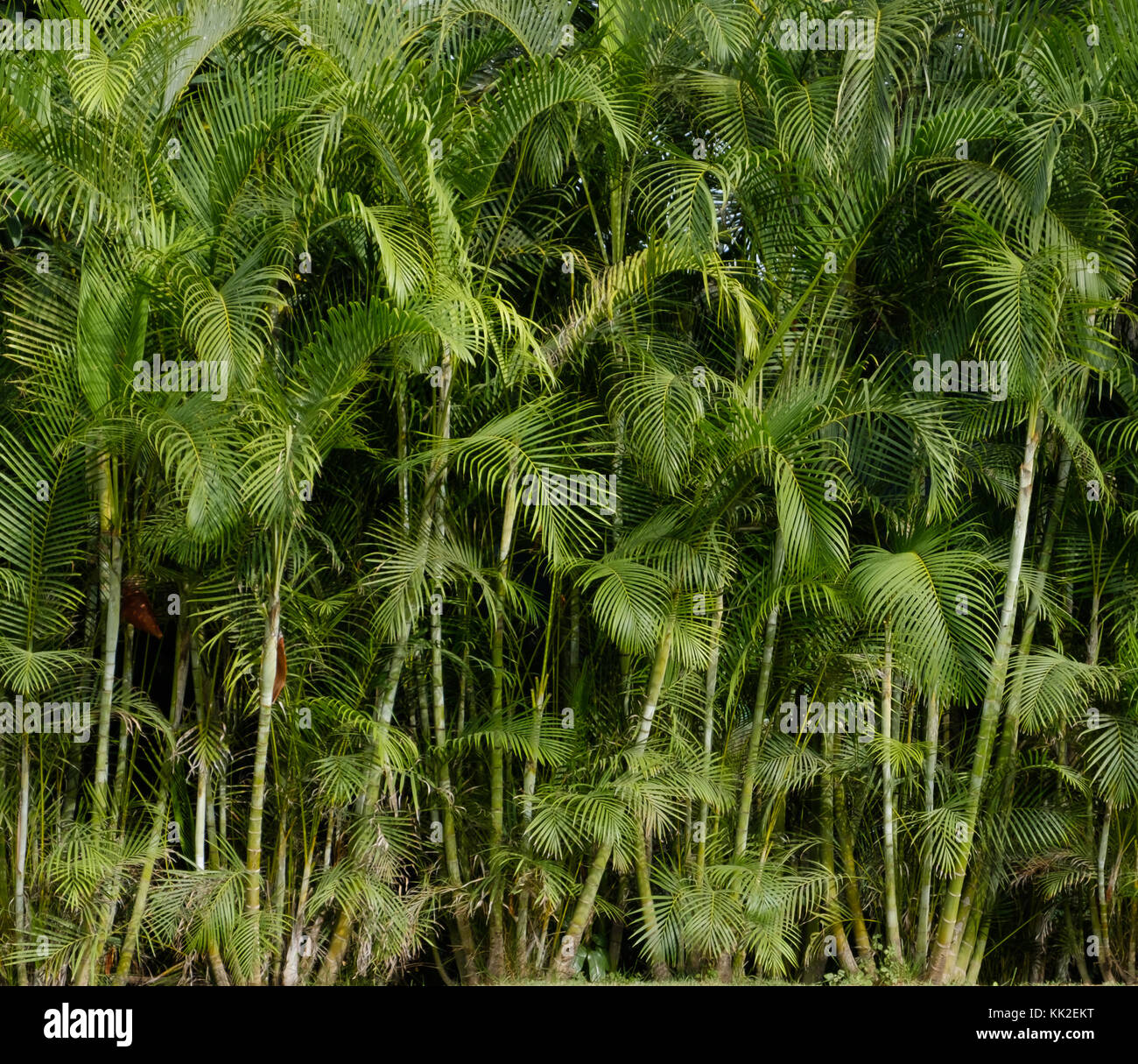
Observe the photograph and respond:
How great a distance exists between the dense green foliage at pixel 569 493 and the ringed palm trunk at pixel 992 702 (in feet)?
0.07

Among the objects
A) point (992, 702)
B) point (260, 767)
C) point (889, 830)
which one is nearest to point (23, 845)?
point (260, 767)

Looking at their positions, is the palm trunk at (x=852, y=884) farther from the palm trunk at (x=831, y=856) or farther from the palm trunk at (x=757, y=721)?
the palm trunk at (x=757, y=721)

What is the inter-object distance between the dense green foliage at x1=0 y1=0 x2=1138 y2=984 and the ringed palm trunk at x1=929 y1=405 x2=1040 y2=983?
2 cm

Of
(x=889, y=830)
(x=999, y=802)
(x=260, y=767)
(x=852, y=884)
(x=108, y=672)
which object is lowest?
(x=852, y=884)

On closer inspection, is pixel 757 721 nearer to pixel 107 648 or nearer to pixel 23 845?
pixel 107 648

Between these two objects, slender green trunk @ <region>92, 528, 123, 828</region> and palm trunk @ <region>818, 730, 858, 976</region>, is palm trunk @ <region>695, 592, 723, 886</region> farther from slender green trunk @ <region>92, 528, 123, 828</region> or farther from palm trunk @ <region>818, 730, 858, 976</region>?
slender green trunk @ <region>92, 528, 123, 828</region>

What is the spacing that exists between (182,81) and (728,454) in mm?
3036

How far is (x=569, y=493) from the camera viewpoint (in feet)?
18.4

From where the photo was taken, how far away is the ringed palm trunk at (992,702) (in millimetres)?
6035

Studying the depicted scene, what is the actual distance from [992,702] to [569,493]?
2445mm

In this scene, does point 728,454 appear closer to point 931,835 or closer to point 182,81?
point 931,835

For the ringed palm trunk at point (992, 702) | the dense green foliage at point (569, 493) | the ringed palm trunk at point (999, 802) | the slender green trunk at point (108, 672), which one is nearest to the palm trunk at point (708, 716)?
the dense green foliage at point (569, 493)

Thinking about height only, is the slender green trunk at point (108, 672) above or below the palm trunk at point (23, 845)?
above

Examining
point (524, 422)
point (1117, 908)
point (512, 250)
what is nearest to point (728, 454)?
point (524, 422)
